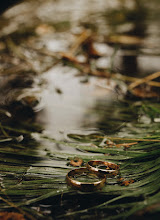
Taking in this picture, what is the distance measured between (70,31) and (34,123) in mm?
1411

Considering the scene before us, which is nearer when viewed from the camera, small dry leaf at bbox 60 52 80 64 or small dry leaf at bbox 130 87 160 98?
small dry leaf at bbox 130 87 160 98

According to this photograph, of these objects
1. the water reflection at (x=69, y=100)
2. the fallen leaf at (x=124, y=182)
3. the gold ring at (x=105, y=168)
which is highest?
the water reflection at (x=69, y=100)

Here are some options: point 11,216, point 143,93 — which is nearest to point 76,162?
point 11,216

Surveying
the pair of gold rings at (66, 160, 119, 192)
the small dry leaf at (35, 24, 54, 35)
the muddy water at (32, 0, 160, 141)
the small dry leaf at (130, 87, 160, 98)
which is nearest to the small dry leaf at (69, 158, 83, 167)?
the pair of gold rings at (66, 160, 119, 192)

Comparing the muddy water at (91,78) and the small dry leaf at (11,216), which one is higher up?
the muddy water at (91,78)

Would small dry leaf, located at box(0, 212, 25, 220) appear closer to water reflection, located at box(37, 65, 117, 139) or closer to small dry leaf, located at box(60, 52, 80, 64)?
water reflection, located at box(37, 65, 117, 139)

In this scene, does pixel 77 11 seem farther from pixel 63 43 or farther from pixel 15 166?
pixel 15 166

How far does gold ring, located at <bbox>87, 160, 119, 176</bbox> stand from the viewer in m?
0.59

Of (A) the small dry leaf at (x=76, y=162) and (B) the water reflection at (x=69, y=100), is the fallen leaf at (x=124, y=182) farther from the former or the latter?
(B) the water reflection at (x=69, y=100)

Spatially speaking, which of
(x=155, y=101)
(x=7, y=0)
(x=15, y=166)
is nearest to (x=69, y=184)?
(x=15, y=166)

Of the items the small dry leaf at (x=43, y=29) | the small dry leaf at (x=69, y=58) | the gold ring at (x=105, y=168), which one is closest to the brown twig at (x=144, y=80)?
the small dry leaf at (x=69, y=58)

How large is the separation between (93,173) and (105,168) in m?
0.05

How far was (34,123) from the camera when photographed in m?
0.87

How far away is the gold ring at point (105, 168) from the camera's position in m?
0.59
